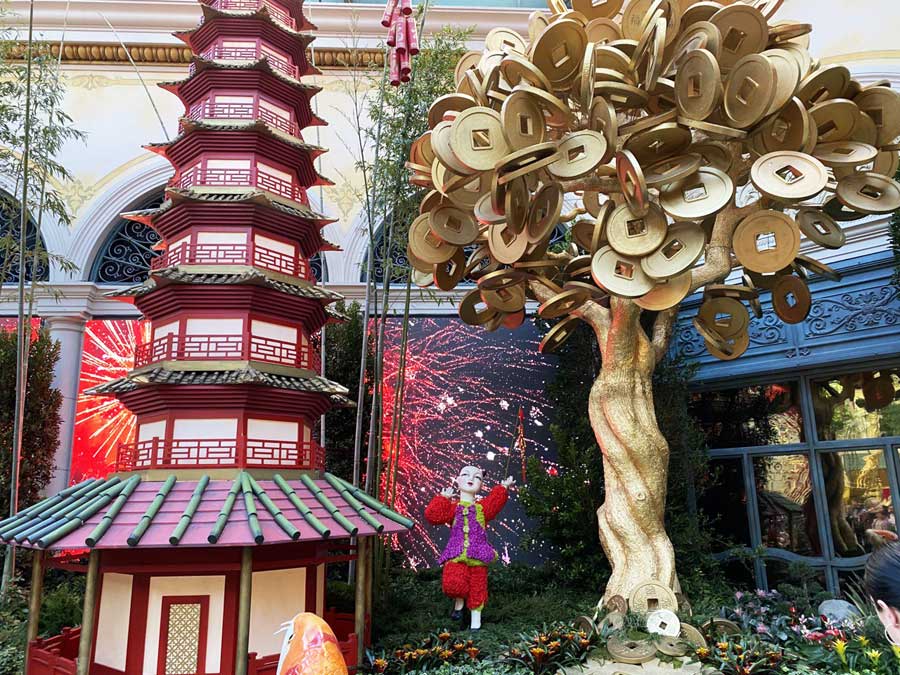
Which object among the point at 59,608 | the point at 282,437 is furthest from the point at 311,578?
the point at 59,608

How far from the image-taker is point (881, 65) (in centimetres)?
814

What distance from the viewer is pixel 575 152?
4.60 meters

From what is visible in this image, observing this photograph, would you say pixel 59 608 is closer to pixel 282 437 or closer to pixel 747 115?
pixel 282 437

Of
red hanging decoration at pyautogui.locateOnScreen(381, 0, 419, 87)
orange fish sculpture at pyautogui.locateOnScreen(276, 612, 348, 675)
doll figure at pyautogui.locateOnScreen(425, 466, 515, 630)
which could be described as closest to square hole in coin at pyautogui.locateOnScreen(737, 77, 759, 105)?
red hanging decoration at pyautogui.locateOnScreen(381, 0, 419, 87)

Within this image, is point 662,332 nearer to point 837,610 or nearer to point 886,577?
point 837,610

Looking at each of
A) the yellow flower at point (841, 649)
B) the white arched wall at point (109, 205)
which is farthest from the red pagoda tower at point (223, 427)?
the white arched wall at point (109, 205)

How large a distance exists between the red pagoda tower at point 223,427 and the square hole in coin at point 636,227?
286 centimetres

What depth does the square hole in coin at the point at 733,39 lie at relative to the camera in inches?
191

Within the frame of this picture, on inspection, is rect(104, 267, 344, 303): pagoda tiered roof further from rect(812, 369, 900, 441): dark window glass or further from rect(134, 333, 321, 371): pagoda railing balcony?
rect(812, 369, 900, 441): dark window glass

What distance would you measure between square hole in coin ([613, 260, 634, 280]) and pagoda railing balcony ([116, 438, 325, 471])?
126 inches

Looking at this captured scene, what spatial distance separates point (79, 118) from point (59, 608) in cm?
758

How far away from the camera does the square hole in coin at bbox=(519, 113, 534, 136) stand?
4645 millimetres

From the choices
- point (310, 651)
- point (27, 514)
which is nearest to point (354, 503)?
point (310, 651)

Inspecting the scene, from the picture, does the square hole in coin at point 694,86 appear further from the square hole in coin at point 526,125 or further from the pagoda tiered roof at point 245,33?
the pagoda tiered roof at point 245,33
